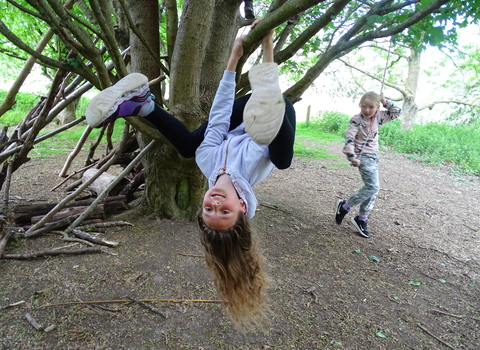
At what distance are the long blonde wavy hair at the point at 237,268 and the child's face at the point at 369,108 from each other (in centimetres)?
220

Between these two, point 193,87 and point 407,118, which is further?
point 407,118

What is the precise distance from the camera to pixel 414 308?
2645 millimetres

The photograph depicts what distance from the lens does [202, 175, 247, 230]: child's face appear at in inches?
70.9

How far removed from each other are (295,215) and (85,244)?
8.44 feet

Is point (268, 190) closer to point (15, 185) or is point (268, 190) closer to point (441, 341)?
point (441, 341)

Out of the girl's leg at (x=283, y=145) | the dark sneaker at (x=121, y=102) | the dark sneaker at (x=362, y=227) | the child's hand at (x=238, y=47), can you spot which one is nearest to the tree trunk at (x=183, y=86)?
the child's hand at (x=238, y=47)

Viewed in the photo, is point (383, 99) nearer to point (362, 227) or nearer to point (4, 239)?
point (362, 227)

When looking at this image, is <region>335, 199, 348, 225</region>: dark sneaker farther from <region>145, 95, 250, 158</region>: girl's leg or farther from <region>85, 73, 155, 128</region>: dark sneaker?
<region>85, 73, 155, 128</region>: dark sneaker

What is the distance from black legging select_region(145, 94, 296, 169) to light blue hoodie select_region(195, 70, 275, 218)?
118mm

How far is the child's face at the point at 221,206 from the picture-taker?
5.91 ft

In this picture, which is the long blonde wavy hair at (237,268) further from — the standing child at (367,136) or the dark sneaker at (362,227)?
the dark sneaker at (362,227)

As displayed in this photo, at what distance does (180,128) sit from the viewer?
233cm

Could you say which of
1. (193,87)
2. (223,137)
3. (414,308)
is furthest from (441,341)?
(193,87)

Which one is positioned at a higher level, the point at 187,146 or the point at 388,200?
the point at 187,146
